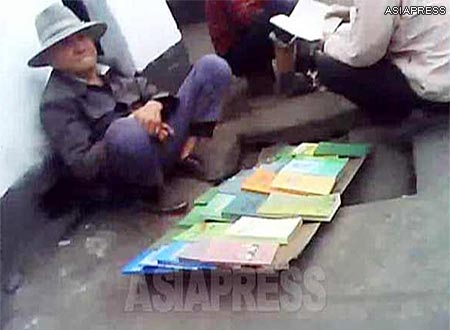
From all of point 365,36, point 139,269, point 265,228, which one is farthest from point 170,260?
point 365,36

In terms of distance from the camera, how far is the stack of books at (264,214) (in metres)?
1.70

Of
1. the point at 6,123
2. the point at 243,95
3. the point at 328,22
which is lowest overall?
the point at 243,95

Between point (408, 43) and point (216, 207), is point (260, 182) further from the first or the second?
point (408, 43)

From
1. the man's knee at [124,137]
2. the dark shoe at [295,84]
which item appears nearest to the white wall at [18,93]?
the man's knee at [124,137]

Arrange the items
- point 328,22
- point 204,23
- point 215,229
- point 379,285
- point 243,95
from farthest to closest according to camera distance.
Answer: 1. point 204,23
2. point 243,95
3. point 328,22
4. point 215,229
5. point 379,285

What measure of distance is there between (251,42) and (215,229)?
0.84m

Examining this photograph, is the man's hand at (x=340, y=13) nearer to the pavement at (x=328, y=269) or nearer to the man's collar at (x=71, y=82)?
the pavement at (x=328, y=269)

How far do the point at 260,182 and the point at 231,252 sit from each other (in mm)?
350

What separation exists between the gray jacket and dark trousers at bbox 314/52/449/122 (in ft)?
1.73

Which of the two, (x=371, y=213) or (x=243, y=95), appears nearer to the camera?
(x=371, y=213)

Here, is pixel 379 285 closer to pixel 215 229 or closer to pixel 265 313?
pixel 265 313

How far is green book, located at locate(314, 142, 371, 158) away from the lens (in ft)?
7.07

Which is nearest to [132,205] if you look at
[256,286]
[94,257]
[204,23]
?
[94,257]

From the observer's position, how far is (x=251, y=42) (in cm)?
256
